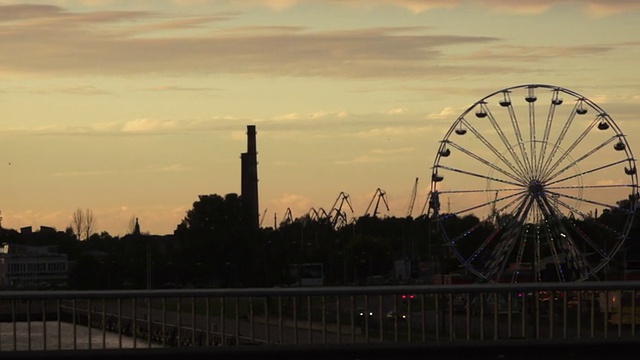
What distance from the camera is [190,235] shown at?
143500 millimetres

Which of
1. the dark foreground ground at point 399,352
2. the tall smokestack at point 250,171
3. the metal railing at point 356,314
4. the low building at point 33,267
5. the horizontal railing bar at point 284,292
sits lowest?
the low building at point 33,267

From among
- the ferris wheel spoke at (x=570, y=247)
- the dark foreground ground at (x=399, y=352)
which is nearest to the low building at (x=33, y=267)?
the ferris wheel spoke at (x=570, y=247)

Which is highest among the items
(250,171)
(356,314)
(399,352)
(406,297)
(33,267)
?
(250,171)

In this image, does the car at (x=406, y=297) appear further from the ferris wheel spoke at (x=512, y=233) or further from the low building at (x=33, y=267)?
the low building at (x=33, y=267)

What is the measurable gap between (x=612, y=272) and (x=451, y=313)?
86478mm

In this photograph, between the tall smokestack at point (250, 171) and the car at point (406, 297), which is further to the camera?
the tall smokestack at point (250, 171)

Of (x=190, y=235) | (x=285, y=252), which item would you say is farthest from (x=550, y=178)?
(x=190, y=235)

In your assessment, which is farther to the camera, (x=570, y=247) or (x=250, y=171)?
(x=250, y=171)

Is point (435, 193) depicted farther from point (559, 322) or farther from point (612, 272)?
point (559, 322)

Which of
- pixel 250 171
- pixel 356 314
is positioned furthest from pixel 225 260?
pixel 356 314

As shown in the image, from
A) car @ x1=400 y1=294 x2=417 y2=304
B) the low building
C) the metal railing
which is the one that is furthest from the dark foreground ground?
the low building

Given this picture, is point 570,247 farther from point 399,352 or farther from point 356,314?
point 399,352

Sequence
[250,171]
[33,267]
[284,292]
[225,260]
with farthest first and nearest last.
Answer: [33,267]
[250,171]
[225,260]
[284,292]

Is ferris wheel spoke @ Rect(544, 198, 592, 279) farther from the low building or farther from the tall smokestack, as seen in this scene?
the low building
